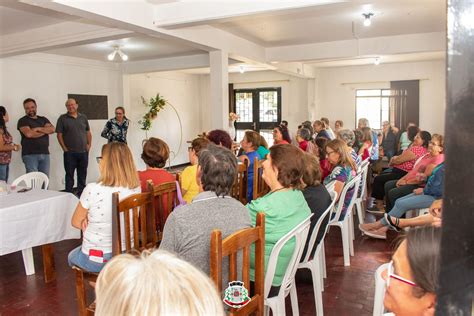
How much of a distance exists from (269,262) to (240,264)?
0.45ft

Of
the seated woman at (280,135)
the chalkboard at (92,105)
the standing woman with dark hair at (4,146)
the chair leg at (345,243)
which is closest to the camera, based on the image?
the chair leg at (345,243)

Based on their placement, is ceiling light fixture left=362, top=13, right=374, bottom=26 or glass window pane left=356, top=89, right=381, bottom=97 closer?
ceiling light fixture left=362, top=13, right=374, bottom=26

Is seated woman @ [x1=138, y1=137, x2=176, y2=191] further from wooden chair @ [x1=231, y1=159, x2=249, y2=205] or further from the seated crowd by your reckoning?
wooden chair @ [x1=231, y1=159, x2=249, y2=205]

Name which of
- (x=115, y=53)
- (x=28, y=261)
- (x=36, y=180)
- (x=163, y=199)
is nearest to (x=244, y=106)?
(x=115, y=53)

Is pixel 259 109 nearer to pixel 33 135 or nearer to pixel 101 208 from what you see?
pixel 33 135

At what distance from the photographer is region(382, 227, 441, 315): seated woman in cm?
89

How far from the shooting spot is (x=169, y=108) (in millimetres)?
9969

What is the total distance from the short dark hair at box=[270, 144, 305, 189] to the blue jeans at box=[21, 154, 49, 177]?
4512 mm

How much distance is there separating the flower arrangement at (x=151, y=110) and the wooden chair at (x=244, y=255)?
24.7 feet

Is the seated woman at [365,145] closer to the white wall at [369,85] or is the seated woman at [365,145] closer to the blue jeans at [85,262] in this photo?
the white wall at [369,85]

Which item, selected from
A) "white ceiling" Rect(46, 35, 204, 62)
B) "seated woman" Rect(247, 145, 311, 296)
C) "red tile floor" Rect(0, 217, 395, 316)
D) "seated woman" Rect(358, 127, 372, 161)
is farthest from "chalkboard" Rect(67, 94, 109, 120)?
"seated woman" Rect(247, 145, 311, 296)

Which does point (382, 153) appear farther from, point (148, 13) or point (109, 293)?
point (109, 293)

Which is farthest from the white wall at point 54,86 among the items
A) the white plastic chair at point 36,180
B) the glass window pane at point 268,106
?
the glass window pane at point 268,106

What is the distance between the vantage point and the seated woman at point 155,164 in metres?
2.79
